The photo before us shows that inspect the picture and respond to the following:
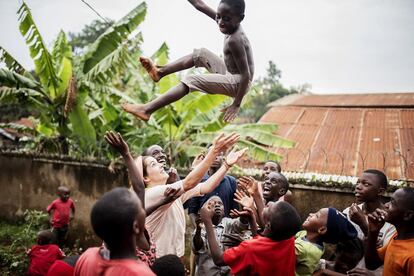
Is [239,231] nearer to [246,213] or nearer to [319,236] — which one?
[246,213]

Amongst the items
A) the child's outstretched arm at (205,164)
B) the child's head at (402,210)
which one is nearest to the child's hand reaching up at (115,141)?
the child's outstretched arm at (205,164)

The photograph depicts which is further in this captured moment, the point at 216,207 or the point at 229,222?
the point at 229,222

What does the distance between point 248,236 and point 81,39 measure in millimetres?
25177

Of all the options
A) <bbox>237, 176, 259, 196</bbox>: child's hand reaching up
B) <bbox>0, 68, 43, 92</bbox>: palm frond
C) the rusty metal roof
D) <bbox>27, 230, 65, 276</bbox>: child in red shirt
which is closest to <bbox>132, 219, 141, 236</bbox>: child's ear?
<bbox>237, 176, 259, 196</bbox>: child's hand reaching up

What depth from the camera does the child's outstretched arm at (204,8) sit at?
9.59 feet

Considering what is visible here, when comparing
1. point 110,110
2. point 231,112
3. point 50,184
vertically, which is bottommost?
point 50,184

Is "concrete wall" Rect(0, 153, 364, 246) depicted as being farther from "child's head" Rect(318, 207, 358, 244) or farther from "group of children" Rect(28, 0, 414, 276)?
"child's head" Rect(318, 207, 358, 244)

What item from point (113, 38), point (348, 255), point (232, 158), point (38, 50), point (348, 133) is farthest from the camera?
point (348, 133)

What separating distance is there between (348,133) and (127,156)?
26.0 feet

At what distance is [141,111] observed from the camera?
8.98ft

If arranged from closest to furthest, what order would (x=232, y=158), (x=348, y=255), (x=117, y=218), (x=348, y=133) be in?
(x=117, y=218) < (x=348, y=255) < (x=232, y=158) < (x=348, y=133)

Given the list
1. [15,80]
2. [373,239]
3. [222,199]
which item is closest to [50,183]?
[15,80]

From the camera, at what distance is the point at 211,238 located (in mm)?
2584

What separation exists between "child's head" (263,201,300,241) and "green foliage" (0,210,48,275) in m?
5.24
